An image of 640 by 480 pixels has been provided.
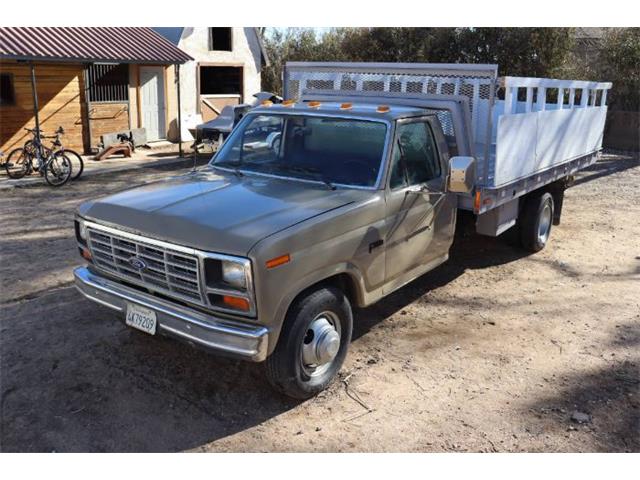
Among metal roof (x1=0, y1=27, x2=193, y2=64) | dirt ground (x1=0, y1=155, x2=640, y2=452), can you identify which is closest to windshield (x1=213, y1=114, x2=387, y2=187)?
dirt ground (x1=0, y1=155, x2=640, y2=452)

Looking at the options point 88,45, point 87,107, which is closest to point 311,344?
point 88,45

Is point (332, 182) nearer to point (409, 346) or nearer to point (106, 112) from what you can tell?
point (409, 346)

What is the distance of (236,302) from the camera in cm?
366

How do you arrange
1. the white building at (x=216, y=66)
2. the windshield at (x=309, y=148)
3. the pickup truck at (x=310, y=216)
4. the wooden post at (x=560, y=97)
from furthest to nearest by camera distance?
the white building at (x=216, y=66)
the wooden post at (x=560, y=97)
the windshield at (x=309, y=148)
the pickup truck at (x=310, y=216)

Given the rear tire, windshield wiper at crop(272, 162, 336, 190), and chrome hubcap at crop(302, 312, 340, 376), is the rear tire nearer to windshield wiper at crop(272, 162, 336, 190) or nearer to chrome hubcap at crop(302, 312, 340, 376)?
windshield wiper at crop(272, 162, 336, 190)

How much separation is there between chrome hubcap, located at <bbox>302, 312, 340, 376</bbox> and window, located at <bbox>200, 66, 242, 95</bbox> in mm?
18200

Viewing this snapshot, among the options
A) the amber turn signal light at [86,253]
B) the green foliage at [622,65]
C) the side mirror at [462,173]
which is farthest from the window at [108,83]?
the green foliage at [622,65]

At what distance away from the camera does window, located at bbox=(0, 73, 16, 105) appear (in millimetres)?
14235

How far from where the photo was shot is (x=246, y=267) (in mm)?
3531

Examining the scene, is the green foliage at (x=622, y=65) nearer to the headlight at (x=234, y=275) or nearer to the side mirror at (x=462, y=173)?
the side mirror at (x=462, y=173)

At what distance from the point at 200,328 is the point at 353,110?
2388 millimetres

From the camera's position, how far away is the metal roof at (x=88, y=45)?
13398 millimetres

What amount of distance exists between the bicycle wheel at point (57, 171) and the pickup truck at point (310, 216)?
7.10 m

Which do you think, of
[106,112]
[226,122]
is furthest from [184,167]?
[106,112]
